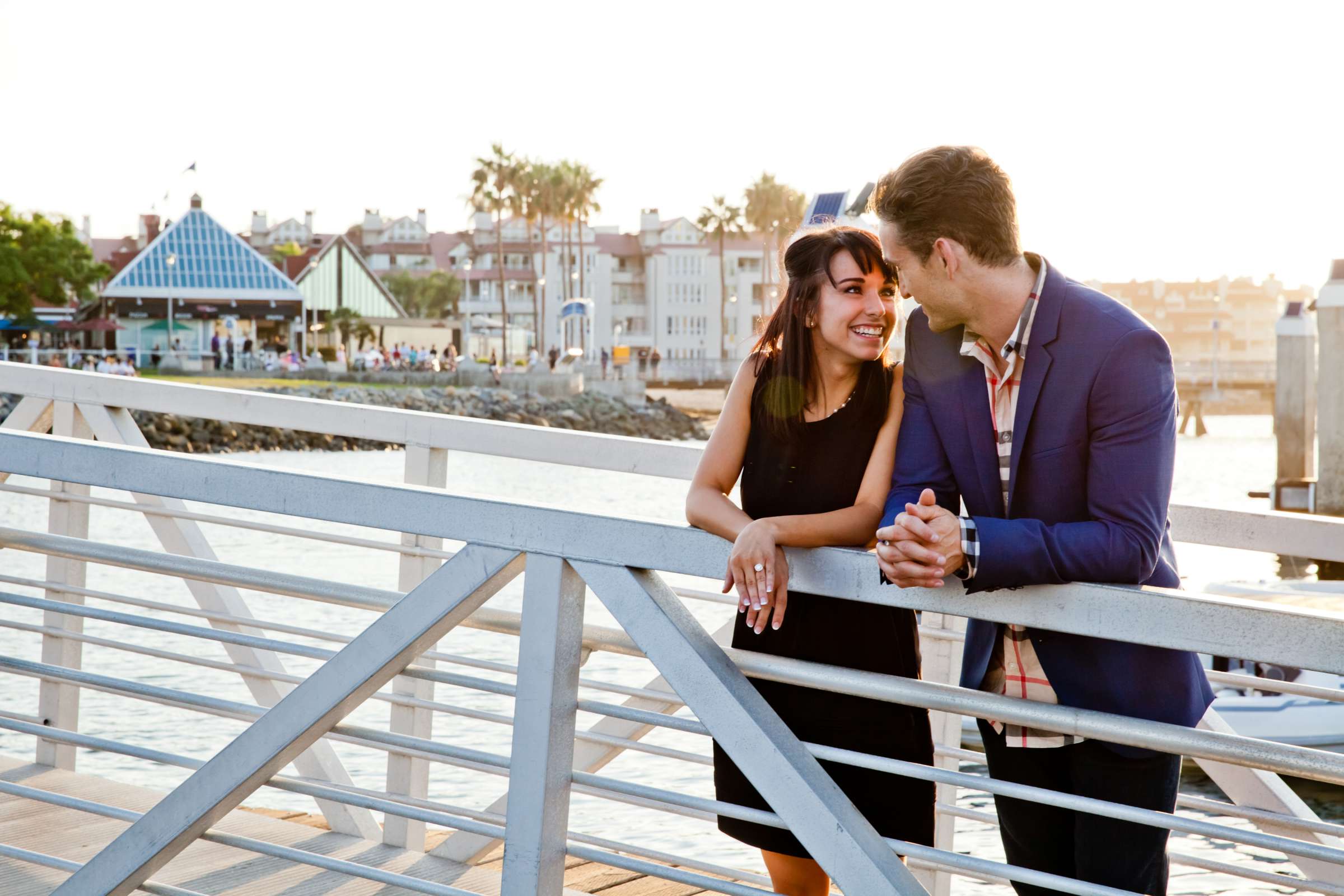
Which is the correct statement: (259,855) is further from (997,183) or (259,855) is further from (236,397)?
(997,183)

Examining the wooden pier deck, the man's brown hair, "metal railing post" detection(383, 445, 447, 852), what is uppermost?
the man's brown hair

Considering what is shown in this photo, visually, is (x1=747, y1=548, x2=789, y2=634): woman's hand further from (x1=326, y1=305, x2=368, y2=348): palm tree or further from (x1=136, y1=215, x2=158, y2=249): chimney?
(x1=326, y1=305, x2=368, y2=348): palm tree

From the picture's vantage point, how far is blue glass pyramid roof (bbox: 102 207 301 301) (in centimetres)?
6131

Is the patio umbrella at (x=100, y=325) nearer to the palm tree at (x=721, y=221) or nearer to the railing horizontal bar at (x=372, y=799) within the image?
the palm tree at (x=721, y=221)

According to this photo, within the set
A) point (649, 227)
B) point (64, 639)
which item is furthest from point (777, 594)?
point (649, 227)

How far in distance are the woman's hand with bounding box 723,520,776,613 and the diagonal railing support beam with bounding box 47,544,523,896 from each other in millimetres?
349

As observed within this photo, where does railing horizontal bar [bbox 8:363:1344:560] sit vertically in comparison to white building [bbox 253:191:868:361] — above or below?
below

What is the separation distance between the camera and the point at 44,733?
2623mm

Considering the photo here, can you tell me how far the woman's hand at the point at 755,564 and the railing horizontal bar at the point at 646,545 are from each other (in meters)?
0.03

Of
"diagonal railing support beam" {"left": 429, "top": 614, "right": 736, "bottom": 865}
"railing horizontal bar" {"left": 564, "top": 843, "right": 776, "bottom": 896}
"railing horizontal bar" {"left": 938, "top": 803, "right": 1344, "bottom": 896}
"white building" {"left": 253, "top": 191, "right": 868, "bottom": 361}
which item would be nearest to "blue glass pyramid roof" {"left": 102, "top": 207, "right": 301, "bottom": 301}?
"white building" {"left": 253, "top": 191, "right": 868, "bottom": 361}

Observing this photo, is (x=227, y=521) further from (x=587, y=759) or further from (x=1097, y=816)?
(x=1097, y=816)

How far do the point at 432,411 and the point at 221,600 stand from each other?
1331 inches

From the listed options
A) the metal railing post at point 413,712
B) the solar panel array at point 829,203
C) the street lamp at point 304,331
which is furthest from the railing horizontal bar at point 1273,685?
the street lamp at point 304,331

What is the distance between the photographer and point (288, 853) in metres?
2.28
